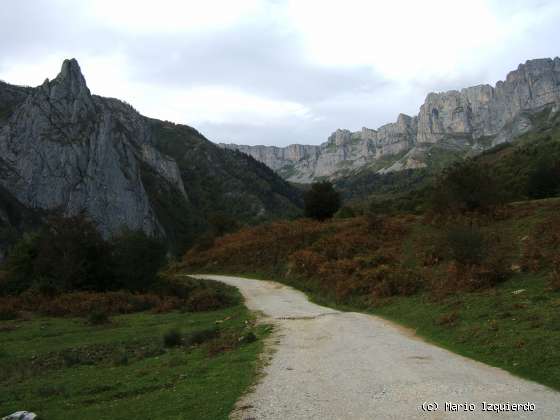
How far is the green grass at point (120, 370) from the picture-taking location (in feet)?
29.8

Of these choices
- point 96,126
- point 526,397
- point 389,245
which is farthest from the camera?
point 96,126

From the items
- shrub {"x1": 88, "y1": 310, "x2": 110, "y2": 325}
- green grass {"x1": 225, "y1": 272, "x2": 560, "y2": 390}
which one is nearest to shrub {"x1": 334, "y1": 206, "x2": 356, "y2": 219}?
green grass {"x1": 225, "y1": 272, "x2": 560, "y2": 390}

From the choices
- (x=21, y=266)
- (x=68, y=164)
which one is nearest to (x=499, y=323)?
(x=21, y=266)

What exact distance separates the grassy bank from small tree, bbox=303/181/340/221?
8800 millimetres

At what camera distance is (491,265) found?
2106 centimetres

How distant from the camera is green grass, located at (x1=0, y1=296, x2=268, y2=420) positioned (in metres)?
9.09

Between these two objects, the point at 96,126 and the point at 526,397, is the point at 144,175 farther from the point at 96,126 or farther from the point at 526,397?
the point at 526,397

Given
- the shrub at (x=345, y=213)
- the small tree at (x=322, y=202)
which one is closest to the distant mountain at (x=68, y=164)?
the small tree at (x=322, y=202)

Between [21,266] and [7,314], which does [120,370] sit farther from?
[21,266]

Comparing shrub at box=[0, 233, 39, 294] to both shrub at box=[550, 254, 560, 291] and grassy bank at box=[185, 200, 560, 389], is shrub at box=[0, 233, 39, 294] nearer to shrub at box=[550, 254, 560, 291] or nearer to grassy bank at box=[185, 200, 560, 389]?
grassy bank at box=[185, 200, 560, 389]

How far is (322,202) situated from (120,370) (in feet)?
153

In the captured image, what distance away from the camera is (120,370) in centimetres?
1331

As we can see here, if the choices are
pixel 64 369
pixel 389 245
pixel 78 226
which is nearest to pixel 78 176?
pixel 78 226

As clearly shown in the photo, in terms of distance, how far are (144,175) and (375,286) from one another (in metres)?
143
